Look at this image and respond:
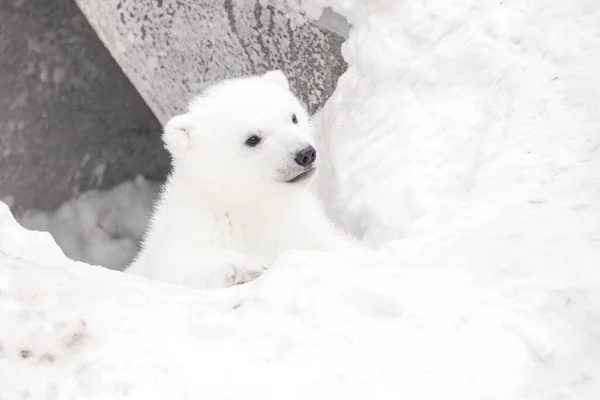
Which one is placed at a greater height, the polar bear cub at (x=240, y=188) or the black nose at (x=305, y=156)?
the black nose at (x=305, y=156)

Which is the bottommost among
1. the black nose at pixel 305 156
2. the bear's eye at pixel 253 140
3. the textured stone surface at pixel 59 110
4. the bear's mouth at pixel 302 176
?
the textured stone surface at pixel 59 110

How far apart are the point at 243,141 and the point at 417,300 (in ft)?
5.48

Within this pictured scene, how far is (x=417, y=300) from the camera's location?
1.77m

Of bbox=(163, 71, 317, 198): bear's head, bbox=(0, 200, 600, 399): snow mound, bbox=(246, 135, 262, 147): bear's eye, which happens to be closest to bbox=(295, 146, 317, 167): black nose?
bbox=(163, 71, 317, 198): bear's head

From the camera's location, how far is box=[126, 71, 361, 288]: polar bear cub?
→ 313 centimetres

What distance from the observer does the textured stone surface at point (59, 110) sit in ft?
18.1

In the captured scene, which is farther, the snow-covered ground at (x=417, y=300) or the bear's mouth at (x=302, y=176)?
the bear's mouth at (x=302, y=176)

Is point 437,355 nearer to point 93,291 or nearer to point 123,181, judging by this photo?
point 93,291

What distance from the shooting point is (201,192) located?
Answer: 10.8 feet

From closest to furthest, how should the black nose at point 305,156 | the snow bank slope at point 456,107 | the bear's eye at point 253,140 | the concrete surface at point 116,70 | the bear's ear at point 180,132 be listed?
the snow bank slope at point 456,107, the black nose at point 305,156, the bear's eye at point 253,140, the bear's ear at point 180,132, the concrete surface at point 116,70

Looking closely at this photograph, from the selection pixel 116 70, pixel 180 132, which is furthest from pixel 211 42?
pixel 116 70

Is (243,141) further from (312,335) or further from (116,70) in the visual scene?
(116,70)

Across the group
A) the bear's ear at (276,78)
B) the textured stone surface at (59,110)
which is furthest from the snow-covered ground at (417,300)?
the textured stone surface at (59,110)

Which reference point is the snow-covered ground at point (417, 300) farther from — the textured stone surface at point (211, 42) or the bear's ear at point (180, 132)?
the textured stone surface at point (211, 42)
